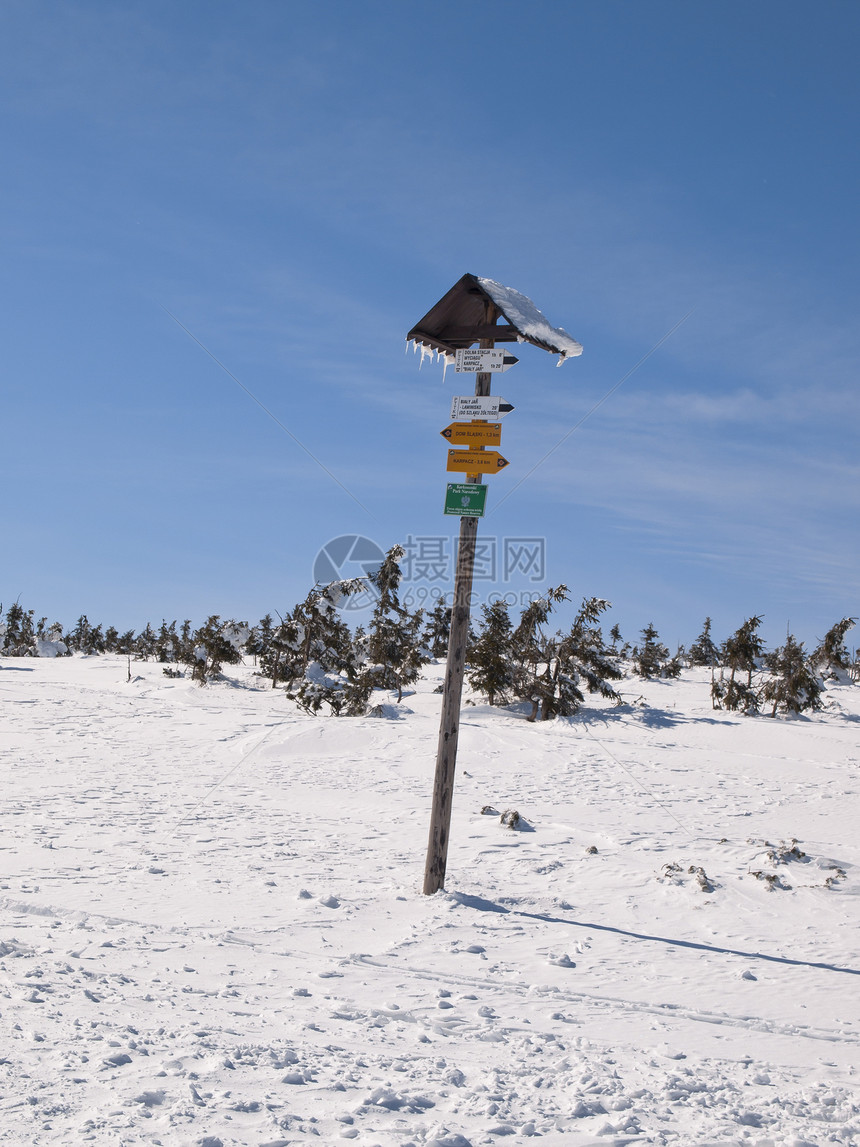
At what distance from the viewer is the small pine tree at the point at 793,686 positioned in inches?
1237

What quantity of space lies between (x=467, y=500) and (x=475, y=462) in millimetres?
465

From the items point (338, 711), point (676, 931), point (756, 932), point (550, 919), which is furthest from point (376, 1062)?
point (338, 711)

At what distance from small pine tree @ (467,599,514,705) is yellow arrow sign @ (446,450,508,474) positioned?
1758 cm

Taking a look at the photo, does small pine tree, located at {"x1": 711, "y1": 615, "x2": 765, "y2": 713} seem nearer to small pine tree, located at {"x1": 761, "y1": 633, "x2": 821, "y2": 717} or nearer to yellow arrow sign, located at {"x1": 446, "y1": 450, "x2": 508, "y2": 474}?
small pine tree, located at {"x1": 761, "y1": 633, "x2": 821, "y2": 717}

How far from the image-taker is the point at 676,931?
8133mm

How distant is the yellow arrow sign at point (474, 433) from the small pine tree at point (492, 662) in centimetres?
1759

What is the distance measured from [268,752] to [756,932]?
11808 mm

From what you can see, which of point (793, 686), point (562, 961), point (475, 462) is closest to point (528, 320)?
point (475, 462)

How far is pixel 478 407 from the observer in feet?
29.7

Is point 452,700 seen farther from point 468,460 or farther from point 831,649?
point 831,649

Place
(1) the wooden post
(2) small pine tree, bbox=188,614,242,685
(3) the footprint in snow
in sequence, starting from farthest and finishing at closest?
1. (2) small pine tree, bbox=188,614,242,685
2. (1) the wooden post
3. (3) the footprint in snow

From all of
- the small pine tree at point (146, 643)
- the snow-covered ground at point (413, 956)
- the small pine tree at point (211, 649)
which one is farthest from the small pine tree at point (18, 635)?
the snow-covered ground at point (413, 956)

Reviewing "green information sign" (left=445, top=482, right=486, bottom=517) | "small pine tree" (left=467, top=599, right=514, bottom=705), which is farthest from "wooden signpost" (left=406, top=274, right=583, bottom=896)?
"small pine tree" (left=467, top=599, right=514, bottom=705)

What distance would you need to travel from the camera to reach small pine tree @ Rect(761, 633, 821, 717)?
3142cm
